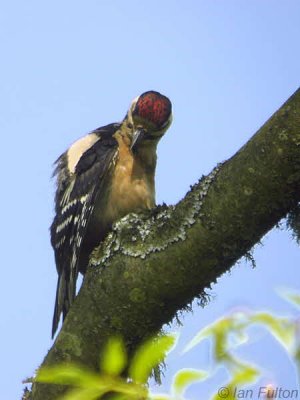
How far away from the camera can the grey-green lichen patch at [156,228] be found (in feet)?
9.18

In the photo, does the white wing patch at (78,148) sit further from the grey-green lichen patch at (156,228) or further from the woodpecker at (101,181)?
the grey-green lichen patch at (156,228)

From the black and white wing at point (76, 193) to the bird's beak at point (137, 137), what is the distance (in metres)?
0.13

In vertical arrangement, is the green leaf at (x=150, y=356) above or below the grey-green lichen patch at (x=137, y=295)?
below

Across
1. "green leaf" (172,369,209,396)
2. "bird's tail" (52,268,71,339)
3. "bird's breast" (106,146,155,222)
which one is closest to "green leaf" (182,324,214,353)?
"green leaf" (172,369,209,396)

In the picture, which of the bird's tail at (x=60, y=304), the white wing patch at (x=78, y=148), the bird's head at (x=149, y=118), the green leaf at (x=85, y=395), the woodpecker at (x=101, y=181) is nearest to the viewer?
the green leaf at (x=85, y=395)

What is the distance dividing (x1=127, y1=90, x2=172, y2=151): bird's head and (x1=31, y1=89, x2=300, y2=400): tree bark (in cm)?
276

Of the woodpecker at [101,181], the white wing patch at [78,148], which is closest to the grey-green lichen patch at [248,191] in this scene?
the woodpecker at [101,181]

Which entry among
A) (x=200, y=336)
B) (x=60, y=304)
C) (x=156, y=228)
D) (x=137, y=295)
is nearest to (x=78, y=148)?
(x=60, y=304)

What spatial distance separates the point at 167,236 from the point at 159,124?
325 centimetres

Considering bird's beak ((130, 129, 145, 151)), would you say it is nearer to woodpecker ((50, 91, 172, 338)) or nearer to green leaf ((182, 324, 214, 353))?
woodpecker ((50, 91, 172, 338))

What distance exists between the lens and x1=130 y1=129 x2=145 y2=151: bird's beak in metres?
5.79

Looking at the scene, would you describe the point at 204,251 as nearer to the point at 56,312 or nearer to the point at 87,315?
the point at 87,315

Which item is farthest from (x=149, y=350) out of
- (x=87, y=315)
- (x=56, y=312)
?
(x=56, y=312)

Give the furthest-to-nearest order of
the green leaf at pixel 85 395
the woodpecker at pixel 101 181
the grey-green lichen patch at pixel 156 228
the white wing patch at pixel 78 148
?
the white wing patch at pixel 78 148 → the woodpecker at pixel 101 181 → the grey-green lichen patch at pixel 156 228 → the green leaf at pixel 85 395
